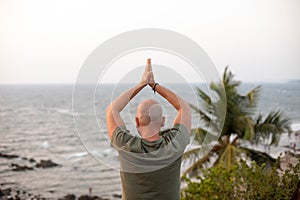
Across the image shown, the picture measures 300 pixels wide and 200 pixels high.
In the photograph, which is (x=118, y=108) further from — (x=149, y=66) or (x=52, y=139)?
(x=52, y=139)

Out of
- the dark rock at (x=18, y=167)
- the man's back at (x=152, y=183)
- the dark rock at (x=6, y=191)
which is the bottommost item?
the dark rock at (x=6, y=191)

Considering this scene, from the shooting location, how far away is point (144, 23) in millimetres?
6371

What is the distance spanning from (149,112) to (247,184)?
2.26 metres

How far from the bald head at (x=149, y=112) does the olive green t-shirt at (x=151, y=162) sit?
0.22 feet

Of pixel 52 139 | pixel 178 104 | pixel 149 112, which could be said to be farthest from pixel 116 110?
pixel 52 139

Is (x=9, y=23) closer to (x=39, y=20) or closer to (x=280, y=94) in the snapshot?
(x=39, y=20)

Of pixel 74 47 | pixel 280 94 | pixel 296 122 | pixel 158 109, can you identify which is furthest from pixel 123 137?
pixel 280 94

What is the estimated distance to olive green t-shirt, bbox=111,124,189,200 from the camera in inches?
47.8

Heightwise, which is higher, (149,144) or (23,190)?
(149,144)

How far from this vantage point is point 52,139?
26.6ft

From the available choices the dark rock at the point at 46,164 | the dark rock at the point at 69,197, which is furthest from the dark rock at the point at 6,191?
the dark rock at the point at 46,164

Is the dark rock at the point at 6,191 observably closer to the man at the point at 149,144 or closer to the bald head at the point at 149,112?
the man at the point at 149,144

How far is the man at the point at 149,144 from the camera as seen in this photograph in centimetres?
121

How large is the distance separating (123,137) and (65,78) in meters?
6.03
